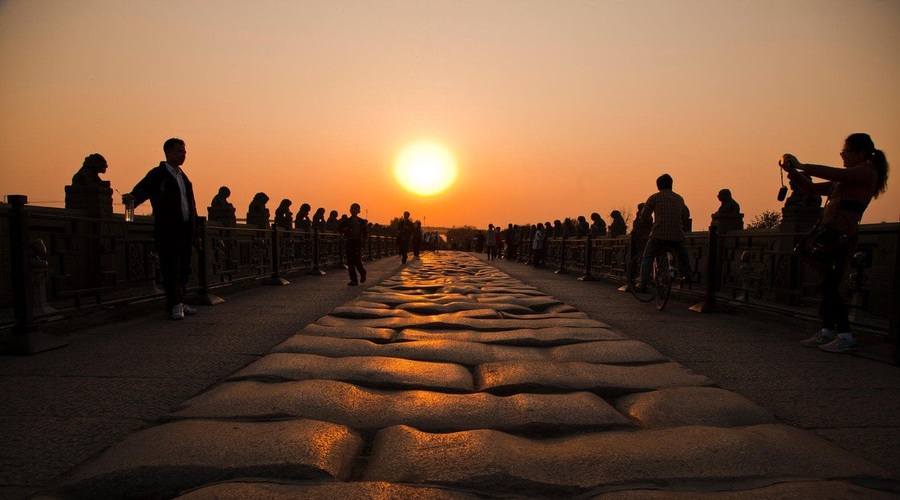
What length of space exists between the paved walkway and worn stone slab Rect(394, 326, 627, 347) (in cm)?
3

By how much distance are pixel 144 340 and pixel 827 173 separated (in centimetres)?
588

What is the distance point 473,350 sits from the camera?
13.1ft

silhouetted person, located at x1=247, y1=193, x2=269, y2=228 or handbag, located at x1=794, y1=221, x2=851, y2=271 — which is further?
silhouetted person, located at x1=247, y1=193, x2=269, y2=228

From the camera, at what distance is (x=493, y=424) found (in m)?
2.39

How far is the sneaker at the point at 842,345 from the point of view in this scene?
14.0 feet

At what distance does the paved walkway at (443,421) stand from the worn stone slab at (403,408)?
13mm

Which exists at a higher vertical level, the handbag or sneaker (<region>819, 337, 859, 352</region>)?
the handbag

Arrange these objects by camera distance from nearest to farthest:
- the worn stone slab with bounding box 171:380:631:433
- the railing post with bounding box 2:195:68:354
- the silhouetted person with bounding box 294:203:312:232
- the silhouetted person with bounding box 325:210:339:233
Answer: the worn stone slab with bounding box 171:380:631:433, the railing post with bounding box 2:195:68:354, the silhouetted person with bounding box 294:203:312:232, the silhouetted person with bounding box 325:210:339:233

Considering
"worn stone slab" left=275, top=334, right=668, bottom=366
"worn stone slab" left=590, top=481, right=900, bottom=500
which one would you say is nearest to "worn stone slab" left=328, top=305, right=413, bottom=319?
"worn stone slab" left=275, top=334, right=668, bottom=366

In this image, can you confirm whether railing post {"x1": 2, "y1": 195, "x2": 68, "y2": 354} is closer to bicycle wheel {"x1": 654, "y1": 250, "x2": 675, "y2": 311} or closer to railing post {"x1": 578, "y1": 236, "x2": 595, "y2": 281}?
bicycle wheel {"x1": 654, "y1": 250, "x2": 675, "y2": 311}

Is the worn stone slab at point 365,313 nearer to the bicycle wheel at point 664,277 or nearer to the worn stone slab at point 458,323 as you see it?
the worn stone slab at point 458,323

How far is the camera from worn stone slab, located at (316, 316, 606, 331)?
204 inches

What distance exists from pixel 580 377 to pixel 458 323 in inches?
85.9

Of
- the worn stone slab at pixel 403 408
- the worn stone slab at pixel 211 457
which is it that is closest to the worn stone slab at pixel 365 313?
the worn stone slab at pixel 403 408
